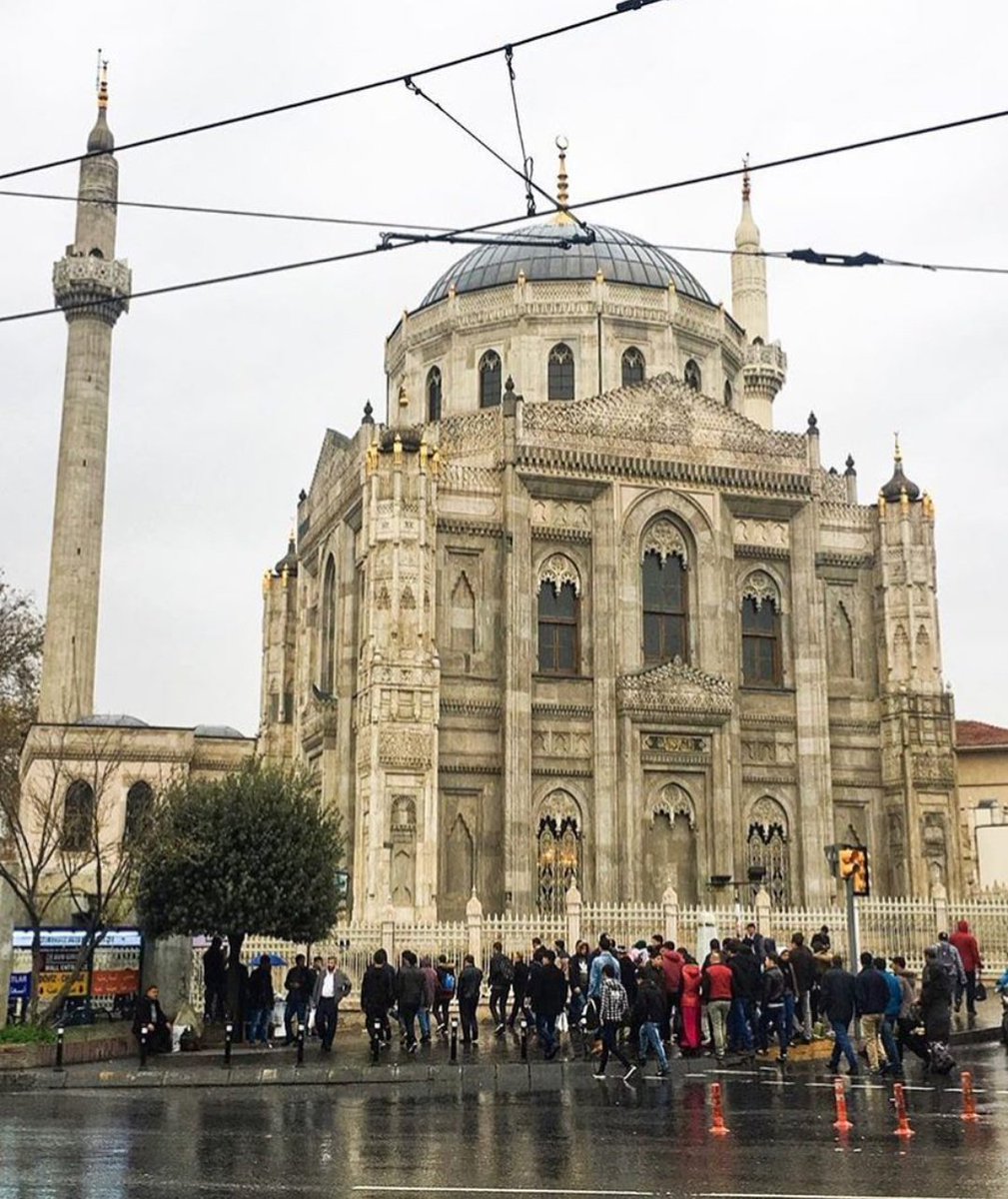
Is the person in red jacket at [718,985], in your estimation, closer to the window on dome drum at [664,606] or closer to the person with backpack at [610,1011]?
the person with backpack at [610,1011]

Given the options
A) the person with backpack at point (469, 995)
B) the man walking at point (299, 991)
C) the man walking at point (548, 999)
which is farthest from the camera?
the man walking at point (299, 991)

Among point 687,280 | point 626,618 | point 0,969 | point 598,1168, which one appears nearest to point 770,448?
point 626,618

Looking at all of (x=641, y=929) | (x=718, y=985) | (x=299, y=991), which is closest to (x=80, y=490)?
(x=641, y=929)

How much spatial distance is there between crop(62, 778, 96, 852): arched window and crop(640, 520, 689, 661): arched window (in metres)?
14.2

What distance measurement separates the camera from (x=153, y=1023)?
70.7ft

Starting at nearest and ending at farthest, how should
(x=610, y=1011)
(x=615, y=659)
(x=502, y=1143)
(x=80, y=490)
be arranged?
(x=502, y=1143) → (x=610, y=1011) → (x=615, y=659) → (x=80, y=490)

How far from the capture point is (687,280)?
4609 centimetres

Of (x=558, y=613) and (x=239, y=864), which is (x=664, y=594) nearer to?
(x=558, y=613)

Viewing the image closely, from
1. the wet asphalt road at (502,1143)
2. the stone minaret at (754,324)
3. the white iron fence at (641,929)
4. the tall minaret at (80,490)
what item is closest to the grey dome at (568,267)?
the stone minaret at (754,324)

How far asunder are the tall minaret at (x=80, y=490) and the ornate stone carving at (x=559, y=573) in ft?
70.3

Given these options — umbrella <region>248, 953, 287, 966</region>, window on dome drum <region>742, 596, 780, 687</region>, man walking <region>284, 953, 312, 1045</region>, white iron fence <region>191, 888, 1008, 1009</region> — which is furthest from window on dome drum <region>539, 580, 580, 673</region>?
man walking <region>284, 953, 312, 1045</region>

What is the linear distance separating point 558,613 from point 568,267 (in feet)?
40.2

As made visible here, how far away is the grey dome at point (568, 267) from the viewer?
43812mm

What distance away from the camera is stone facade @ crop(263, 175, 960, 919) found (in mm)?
34312
